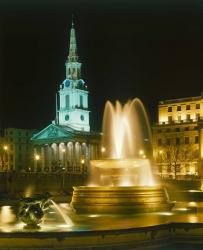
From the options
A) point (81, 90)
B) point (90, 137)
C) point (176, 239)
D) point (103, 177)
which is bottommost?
point (176, 239)

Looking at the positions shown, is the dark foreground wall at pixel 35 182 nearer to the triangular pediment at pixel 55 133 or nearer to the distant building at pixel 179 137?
the distant building at pixel 179 137

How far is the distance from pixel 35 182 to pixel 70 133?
67.7 metres

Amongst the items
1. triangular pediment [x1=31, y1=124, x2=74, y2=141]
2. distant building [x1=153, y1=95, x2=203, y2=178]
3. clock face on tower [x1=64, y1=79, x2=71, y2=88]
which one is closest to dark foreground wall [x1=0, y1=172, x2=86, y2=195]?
distant building [x1=153, y1=95, x2=203, y2=178]

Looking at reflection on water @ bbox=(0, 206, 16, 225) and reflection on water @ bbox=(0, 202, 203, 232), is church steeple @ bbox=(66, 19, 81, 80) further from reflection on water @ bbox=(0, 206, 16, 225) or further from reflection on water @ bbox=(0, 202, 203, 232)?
reflection on water @ bbox=(0, 202, 203, 232)

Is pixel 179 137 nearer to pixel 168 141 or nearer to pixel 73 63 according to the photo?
pixel 168 141

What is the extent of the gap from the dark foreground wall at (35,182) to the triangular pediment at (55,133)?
58.7 metres

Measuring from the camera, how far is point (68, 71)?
15512 cm

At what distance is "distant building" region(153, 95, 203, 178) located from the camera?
103 m

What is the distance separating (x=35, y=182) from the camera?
6925cm

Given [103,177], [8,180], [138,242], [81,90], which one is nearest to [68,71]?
[81,90]

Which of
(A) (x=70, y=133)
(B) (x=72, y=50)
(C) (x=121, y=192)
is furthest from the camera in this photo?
(B) (x=72, y=50)

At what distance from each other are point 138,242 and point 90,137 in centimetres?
12458

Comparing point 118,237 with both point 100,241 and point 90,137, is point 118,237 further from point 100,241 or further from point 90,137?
point 90,137

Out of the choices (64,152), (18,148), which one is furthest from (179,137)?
(18,148)
